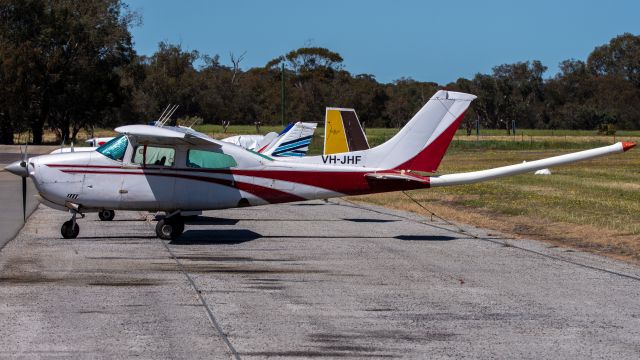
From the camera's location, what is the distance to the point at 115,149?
58.5 feet

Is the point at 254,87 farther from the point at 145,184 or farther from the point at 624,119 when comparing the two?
the point at 145,184

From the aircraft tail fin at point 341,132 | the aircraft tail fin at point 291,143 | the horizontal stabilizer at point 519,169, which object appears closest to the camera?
the horizontal stabilizer at point 519,169

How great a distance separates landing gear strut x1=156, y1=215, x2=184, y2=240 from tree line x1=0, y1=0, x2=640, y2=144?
52279 mm

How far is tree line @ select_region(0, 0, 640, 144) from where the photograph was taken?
75.2 meters

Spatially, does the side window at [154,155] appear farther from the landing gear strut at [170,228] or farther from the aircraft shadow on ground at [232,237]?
the aircraft shadow on ground at [232,237]

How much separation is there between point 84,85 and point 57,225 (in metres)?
56.6

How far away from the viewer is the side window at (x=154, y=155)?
17719 millimetres

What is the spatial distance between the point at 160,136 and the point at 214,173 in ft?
4.49

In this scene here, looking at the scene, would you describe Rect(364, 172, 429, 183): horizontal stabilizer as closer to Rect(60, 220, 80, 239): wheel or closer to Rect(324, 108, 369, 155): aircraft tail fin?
Rect(60, 220, 80, 239): wheel

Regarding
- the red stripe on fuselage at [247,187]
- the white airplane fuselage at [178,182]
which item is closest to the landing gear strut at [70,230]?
the white airplane fuselage at [178,182]

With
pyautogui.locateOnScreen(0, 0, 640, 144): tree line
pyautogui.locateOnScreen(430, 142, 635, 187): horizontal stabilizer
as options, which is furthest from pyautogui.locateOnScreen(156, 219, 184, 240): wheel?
pyautogui.locateOnScreen(0, 0, 640, 144): tree line

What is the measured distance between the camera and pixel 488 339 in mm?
9203

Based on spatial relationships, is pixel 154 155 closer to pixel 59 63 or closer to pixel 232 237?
pixel 232 237

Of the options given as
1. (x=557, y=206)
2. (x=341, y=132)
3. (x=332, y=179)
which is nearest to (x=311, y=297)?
(x=332, y=179)
